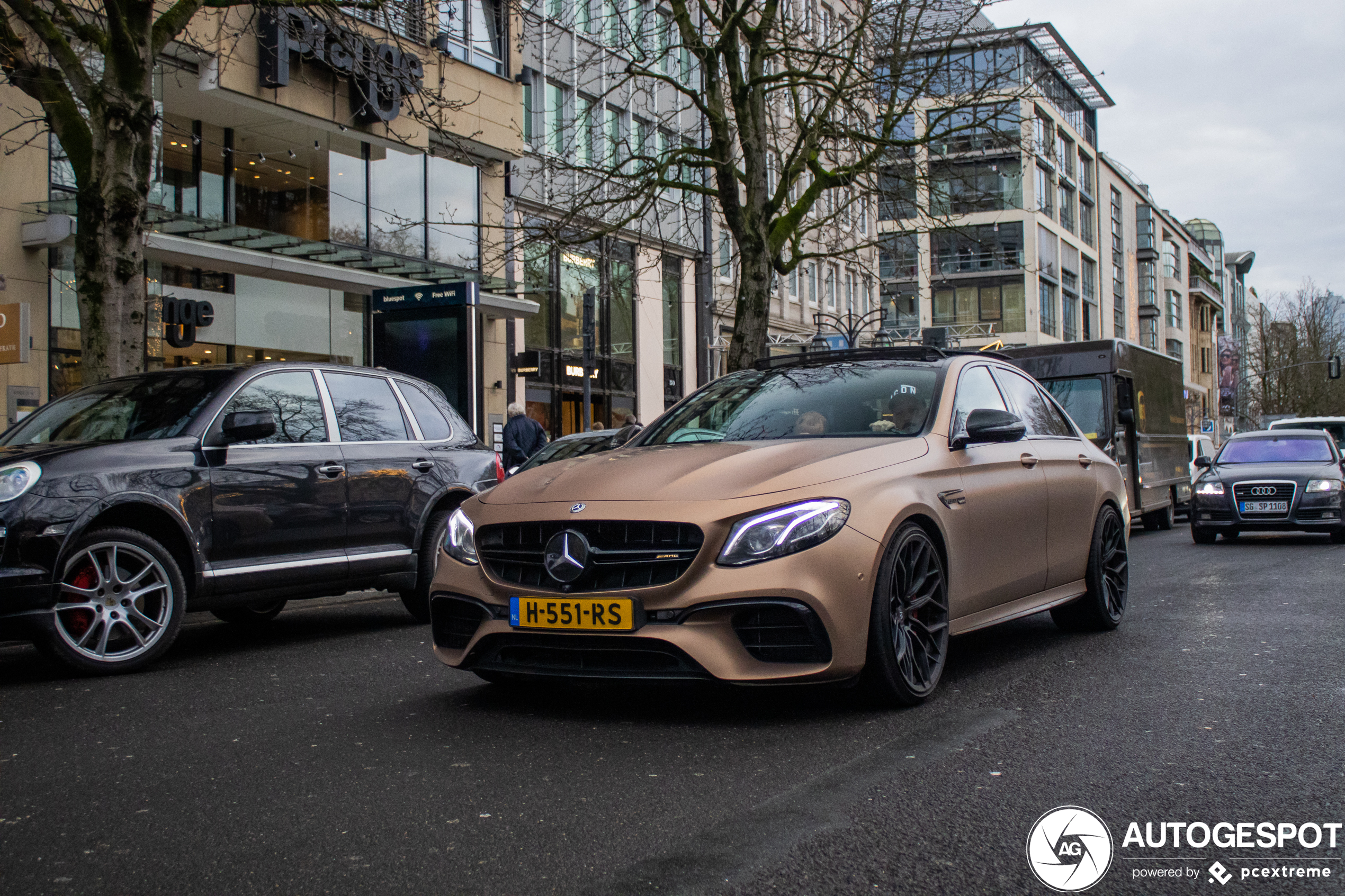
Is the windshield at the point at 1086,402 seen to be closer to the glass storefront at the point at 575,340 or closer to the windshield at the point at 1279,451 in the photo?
the windshield at the point at 1279,451

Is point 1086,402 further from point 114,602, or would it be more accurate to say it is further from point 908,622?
point 114,602

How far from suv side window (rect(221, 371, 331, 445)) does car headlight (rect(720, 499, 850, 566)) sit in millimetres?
3787

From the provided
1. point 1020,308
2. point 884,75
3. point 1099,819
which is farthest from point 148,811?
point 1020,308

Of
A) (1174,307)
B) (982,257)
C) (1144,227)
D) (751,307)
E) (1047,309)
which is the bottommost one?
(751,307)

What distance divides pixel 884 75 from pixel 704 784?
16541mm

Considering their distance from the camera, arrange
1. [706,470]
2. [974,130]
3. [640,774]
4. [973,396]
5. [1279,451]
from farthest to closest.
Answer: [974,130], [1279,451], [973,396], [706,470], [640,774]

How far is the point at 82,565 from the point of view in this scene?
646 cm

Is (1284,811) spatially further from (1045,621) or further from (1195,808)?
(1045,621)

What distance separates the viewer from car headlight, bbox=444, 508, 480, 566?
17.2 ft

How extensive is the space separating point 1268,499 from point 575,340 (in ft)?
57.7

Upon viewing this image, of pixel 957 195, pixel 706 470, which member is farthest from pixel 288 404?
pixel 957 195

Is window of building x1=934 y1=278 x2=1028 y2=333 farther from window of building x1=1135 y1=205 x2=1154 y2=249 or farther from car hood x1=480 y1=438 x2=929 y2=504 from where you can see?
car hood x1=480 y1=438 x2=929 y2=504

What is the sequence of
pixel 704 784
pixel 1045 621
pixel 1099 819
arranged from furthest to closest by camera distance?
1. pixel 1045 621
2. pixel 704 784
3. pixel 1099 819

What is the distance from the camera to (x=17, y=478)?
20.3 ft
